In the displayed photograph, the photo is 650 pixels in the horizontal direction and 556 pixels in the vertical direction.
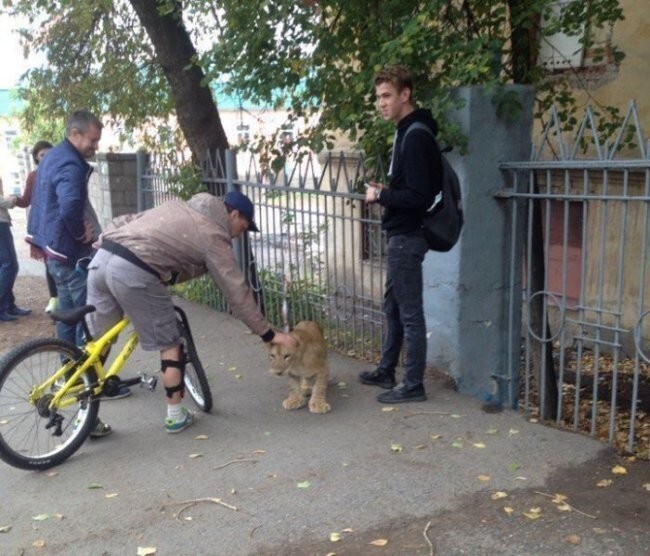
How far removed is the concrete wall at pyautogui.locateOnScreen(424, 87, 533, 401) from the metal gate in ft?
0.38

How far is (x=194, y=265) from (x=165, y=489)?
1.26 m

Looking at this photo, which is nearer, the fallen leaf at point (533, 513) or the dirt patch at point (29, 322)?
the fallen leaf at point (533, 513)

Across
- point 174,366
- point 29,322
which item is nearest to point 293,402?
point 174,366

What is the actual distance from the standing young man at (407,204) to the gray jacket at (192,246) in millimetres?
947

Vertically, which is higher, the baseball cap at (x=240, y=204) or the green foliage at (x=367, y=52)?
the green foliage at (x=367, y=52)

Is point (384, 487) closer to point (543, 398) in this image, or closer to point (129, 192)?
point (543, 398)

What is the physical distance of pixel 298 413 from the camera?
15.9ft

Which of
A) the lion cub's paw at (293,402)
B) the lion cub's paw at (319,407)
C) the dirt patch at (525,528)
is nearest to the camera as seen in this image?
the dirt patch at (525,528)

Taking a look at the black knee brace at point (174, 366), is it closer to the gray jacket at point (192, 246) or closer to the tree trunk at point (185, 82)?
the gray jacket at point (192, 246)

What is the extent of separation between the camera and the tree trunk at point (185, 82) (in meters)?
7.83

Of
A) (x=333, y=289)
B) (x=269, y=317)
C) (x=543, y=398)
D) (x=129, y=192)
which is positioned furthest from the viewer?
(x=129, y=192)

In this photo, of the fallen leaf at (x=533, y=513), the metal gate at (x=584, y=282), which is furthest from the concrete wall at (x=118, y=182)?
the fallen leaf at (x=533, y=513)

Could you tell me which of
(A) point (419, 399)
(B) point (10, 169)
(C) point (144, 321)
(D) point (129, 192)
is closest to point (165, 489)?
(C) point (144, 321)

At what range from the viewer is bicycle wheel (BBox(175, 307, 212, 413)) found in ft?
15.5
